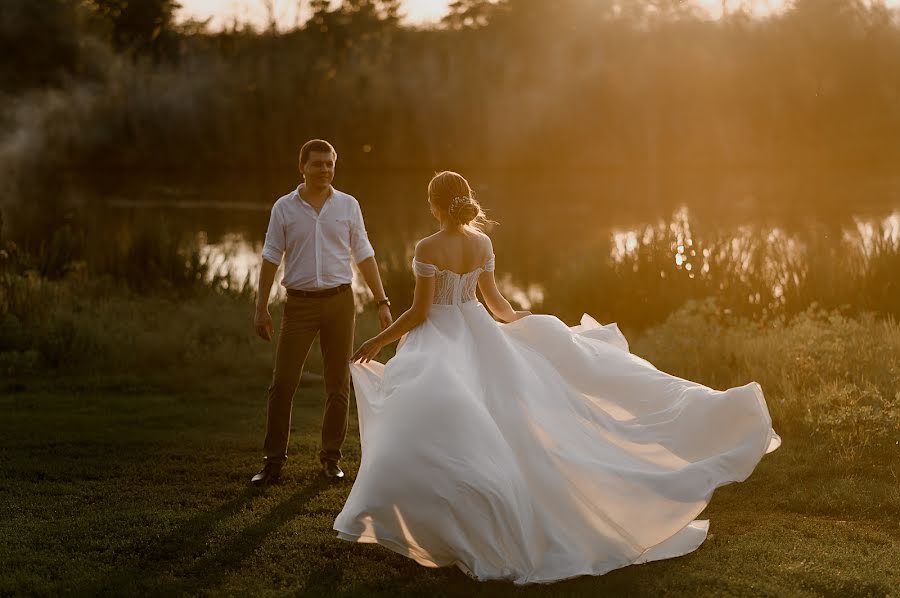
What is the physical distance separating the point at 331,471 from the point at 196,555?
1526 millimetres

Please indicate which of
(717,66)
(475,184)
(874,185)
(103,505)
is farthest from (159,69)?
(103,505)

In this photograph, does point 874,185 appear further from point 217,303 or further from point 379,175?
point 217,303

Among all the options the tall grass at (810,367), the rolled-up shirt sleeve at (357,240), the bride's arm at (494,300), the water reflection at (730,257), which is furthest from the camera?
the water reflection at (730,257)

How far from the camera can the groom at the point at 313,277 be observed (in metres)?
6.23

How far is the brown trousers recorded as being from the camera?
20.7 feet

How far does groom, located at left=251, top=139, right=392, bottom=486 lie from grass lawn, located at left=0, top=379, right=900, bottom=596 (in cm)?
70

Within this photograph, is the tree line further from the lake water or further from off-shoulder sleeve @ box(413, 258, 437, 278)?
off-shoulder sleeve @ box(413, 258, 437, 278)

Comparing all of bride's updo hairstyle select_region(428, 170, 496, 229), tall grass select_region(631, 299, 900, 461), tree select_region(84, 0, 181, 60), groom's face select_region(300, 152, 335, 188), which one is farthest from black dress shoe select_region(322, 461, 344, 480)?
tree select_region(84, 0, 181, 60)

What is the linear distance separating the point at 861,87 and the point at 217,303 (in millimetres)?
35117

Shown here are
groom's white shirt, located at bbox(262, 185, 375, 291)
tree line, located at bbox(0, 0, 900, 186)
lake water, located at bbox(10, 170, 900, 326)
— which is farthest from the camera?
tree line, located at bbox(0, 0, 900, 186)

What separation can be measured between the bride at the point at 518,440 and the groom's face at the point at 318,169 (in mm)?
1166

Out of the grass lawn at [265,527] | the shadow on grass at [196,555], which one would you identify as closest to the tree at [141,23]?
the grass lawn at [265,527]

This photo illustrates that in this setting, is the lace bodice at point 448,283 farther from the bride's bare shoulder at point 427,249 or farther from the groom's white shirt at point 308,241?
the groom's white shirt at point 308,241

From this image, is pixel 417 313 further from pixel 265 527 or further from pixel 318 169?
pixel 265 527
